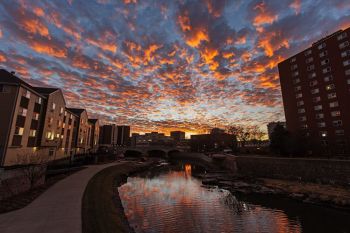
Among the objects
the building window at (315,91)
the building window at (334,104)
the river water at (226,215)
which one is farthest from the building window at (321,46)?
the river water at (226,215)

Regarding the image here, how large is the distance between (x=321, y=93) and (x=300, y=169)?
43823 mm

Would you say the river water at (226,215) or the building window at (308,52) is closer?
the river water at (226,215)

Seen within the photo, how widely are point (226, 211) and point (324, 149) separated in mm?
50048

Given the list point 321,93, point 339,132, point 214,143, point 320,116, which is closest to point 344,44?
point 321,93

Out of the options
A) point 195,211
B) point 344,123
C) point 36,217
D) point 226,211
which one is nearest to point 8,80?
point 36,217

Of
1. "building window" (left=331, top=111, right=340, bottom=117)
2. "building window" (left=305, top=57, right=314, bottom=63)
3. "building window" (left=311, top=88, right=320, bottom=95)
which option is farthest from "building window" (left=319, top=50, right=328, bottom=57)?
"building window" (left=331, top=111, right=340, bottom=117)

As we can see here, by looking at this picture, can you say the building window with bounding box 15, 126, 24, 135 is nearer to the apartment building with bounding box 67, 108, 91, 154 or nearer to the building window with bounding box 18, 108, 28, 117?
the building window with bounding box 18, 108, 28, 117

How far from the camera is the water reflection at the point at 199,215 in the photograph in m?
19.7

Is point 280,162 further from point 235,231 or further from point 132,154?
point 132,154

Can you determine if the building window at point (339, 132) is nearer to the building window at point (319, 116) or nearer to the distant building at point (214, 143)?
the building window at point (319, 116)

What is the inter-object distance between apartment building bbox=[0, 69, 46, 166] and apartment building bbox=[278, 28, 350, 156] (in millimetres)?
72570

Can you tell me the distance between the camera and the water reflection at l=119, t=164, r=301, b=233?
1966 centimetres

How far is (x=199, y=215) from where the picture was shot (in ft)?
76.1

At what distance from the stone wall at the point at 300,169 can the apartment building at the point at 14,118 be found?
5676cm
